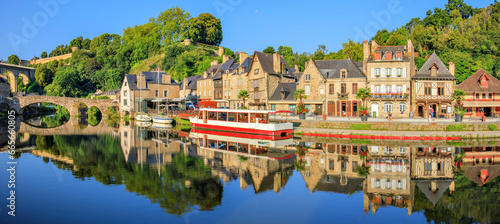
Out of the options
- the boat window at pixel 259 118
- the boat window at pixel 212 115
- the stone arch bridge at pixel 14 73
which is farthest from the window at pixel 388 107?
the stone arch bridge at pixel 14 73

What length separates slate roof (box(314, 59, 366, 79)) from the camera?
132 ft

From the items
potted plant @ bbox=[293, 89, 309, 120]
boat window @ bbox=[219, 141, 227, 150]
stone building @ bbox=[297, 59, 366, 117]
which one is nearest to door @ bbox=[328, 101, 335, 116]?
stone building @ bbox=[297, 59, 366, 117]

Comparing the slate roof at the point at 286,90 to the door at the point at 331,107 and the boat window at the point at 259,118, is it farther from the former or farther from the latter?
the boat window at the point at 259,118

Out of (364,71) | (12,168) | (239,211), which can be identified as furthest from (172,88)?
(239,211)

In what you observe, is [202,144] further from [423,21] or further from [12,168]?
[423,21]

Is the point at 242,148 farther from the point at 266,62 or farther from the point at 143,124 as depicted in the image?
the point at 143,124

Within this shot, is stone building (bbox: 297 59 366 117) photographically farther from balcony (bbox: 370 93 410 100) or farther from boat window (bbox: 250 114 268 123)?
boat window (bbox: 250 114 268 123)

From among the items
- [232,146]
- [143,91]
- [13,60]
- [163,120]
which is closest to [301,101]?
[232,146]

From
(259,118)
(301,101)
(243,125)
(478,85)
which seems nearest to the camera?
(259,118)

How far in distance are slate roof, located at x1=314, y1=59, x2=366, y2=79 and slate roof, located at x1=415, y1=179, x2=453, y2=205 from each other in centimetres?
2355

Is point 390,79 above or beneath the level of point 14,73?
beneath

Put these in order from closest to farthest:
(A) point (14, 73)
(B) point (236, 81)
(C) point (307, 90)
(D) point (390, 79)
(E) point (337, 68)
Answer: (D) point (390, 79)
(E) point (337, 68)
(C) point (307, 90)
(B) point (236, 81)
(A) point (14, 73)

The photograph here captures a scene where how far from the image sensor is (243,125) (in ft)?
112

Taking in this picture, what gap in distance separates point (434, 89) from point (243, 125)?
67.7 feet
